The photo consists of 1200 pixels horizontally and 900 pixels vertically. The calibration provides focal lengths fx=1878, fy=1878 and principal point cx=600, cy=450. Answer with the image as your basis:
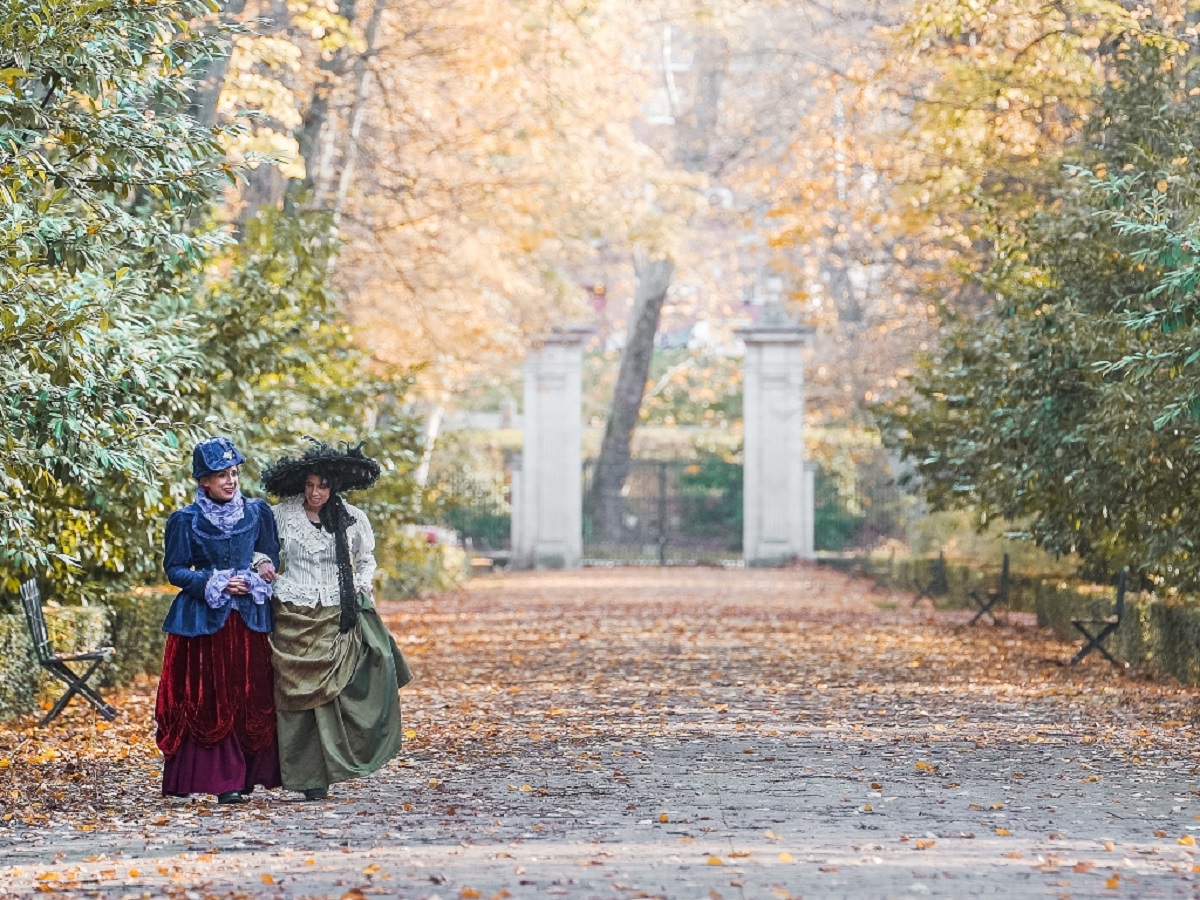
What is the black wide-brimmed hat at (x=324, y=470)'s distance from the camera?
868 centimetres

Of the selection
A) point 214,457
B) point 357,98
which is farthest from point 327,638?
point 357,98

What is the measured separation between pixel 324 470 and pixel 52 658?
3232 mm

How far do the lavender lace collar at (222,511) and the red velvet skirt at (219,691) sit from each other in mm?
402

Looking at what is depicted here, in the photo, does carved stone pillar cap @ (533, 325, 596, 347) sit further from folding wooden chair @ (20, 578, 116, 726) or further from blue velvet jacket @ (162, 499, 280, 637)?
blue velvet jacket @ (162, 499, 280, 637)

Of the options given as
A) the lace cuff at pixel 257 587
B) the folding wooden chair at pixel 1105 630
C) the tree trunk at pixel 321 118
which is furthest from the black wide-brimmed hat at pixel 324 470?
the tree trunk at pixel 321 118

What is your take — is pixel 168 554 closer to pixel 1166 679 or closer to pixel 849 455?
pixel 1166 679

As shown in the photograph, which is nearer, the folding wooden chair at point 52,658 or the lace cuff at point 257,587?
the lace cuff at point 257,587

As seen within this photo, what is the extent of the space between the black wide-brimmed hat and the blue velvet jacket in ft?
0.67

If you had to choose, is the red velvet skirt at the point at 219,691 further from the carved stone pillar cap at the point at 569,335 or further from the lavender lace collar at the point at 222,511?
the carved stone pillar cap at the point at 569,335

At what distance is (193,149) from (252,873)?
4224mm

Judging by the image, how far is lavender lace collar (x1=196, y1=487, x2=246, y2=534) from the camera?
8.48 metres

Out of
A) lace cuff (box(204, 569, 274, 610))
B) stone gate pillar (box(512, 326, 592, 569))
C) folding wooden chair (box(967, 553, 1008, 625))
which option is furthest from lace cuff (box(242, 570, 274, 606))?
stone gate pillar (box(512, 326, 592, 569))

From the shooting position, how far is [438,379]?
94.0ft

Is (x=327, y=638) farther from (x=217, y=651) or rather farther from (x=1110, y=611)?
(x=1110, y=611)
